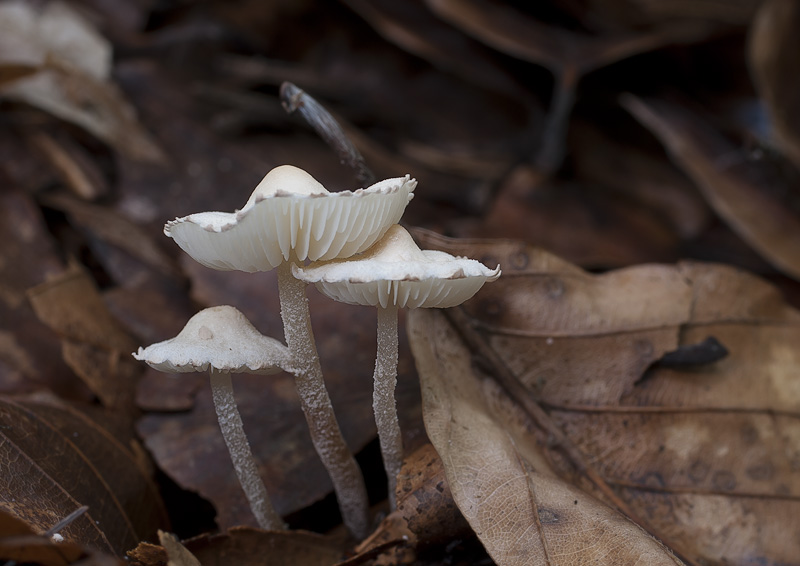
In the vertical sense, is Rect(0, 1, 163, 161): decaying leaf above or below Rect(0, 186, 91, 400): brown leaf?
above

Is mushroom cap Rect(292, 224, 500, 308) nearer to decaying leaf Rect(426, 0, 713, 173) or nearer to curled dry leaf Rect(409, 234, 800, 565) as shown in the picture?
curled dry leaf Rect(409, 234, 800, 565)

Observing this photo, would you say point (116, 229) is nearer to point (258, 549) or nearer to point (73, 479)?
point (73, 479)

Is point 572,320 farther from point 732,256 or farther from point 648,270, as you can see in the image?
point 732,256

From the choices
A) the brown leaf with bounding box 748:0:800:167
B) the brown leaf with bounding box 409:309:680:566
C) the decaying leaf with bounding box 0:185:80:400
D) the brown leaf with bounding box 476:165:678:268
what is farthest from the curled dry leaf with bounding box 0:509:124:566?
the brown leaf with bounding box 748:0:800:167

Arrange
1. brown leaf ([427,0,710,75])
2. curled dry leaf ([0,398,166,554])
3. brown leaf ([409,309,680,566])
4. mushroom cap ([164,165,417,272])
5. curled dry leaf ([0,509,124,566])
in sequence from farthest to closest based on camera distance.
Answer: brown leaf ([427,0,710,75])
curled dry leaf ([0,398,166,554])
brown leaf ([409,309,680,566])
mushroom cap ([164,165,417,272])
curled dry leaf ([0,509,124,566])

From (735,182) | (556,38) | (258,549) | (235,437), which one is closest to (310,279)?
(235,437)

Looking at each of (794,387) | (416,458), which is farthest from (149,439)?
(794,387)
